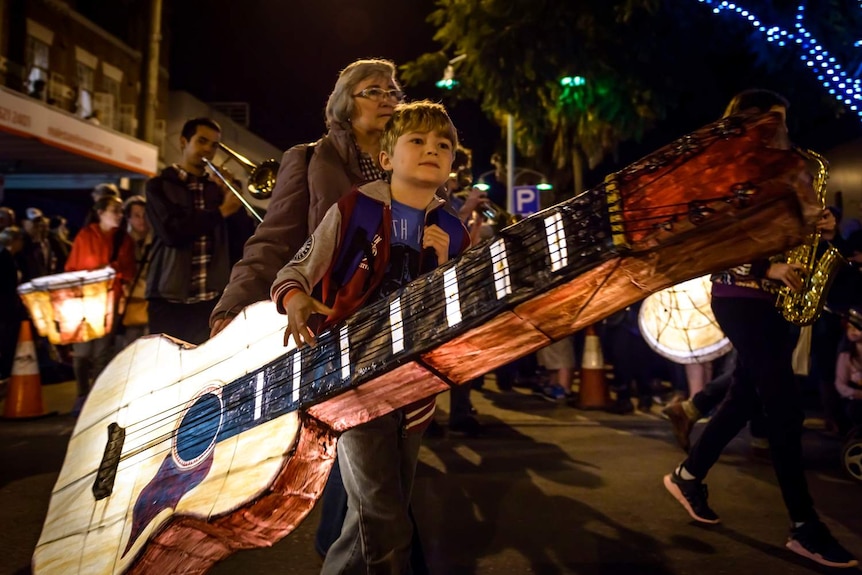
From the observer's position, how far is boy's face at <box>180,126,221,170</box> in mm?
3869

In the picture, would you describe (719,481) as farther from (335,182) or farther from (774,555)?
(335,182)

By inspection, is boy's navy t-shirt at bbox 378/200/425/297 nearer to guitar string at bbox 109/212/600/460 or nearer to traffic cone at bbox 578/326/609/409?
guitar string at bbox 109/212/600/460

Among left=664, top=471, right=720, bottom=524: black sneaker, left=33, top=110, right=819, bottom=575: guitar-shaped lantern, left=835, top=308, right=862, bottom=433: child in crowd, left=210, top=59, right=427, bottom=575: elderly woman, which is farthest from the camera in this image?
left=835, top=308, right=862, bottom=433: child in crowd

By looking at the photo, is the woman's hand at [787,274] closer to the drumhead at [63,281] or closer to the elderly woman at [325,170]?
the elderly woman at [325,170]

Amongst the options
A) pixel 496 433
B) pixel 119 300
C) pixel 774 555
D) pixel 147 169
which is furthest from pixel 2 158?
pixel 774 555

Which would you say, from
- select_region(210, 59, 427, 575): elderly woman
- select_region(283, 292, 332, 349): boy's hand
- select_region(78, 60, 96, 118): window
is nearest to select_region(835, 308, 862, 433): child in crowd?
select_region(210, 59, 427, 575): elderly woman

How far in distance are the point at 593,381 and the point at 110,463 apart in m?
4.97

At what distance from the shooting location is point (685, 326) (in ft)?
15.6

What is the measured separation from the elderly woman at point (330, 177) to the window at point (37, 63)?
16442 mm

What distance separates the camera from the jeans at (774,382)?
2930 mm

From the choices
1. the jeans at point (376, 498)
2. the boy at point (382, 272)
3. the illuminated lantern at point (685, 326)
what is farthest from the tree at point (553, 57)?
the jeans at point (376, 498)

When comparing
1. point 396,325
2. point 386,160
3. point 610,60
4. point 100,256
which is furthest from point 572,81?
point 396,325

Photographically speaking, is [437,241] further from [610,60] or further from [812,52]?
[610,60]

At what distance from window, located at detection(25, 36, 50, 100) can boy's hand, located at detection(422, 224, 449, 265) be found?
17.2 metres
